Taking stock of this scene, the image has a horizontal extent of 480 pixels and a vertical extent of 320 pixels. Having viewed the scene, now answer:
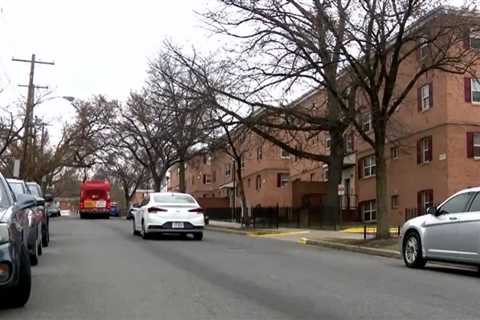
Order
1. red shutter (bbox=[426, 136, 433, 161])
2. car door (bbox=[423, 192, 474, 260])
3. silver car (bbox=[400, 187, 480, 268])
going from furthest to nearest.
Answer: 1. red shutter (bbox=[426, 136, 433, 161])
2. car door (bbox=[423, 192, 474, 260])
3. silver car (bbox=[400, 187, 480, 268])

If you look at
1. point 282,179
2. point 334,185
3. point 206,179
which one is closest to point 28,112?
point 334,185

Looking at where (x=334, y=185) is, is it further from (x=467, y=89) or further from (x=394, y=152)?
(x=467, y=89)

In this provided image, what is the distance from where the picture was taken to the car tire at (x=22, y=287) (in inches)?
301

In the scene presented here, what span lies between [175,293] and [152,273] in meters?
2.47

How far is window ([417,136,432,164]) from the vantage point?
33.2 metres

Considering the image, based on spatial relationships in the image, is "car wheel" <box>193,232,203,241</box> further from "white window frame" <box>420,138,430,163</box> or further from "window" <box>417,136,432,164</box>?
"white window frame" <box>420,138,430,163</box>

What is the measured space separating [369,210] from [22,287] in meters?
33.7

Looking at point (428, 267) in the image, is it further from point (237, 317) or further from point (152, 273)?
point (237, 317)

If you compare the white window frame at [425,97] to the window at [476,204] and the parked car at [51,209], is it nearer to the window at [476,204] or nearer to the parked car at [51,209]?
the parked car at [51,209]

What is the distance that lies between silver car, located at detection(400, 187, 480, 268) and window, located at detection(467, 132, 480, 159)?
1897 cm

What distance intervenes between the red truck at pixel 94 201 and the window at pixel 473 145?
3268 centimetres

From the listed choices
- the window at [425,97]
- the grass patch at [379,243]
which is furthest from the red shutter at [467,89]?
the grass patch at [379,243]

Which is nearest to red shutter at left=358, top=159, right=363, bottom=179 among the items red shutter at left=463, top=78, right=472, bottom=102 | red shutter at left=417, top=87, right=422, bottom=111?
red shutter at left=417, top=87, right=422, bottom=111

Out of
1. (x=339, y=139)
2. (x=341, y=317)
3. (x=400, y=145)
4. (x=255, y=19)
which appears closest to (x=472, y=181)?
(x=400, y=145)
